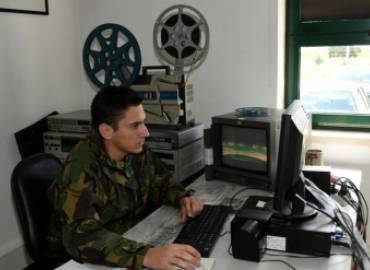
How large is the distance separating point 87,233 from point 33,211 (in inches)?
14.9

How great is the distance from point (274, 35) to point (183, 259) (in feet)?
5.22

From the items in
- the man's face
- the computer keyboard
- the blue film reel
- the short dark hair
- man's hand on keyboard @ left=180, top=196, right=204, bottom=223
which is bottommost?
the computer keyboard

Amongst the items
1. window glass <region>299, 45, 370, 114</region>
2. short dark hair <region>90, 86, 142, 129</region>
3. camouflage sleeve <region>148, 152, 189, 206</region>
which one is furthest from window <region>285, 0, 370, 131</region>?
short dark hair <region>90, 86, 142, 129</region>

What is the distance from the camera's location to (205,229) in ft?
4.96

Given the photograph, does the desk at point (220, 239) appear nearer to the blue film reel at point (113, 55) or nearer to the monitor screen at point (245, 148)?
the monitor screen at point (245, 148)

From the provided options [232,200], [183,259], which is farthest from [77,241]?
[232,200]

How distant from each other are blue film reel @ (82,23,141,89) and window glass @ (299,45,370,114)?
1084 millimetres

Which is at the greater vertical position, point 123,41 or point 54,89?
point 123,41

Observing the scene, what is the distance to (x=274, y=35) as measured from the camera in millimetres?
2400

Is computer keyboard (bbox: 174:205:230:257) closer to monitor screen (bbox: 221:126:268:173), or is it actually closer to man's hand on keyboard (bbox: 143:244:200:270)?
man's hand on keyboard (bbox: 143:244:200:270)

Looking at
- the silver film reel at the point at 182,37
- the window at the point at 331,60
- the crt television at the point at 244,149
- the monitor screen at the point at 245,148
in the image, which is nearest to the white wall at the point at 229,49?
the silver film reel at the point at 182,37

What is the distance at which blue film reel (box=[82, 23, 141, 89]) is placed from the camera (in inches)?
105

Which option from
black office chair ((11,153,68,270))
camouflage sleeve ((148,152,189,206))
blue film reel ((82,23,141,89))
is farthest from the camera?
blue film reel ((82,23,141,89))

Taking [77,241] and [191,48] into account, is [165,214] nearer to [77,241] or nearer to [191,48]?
[77,241]
